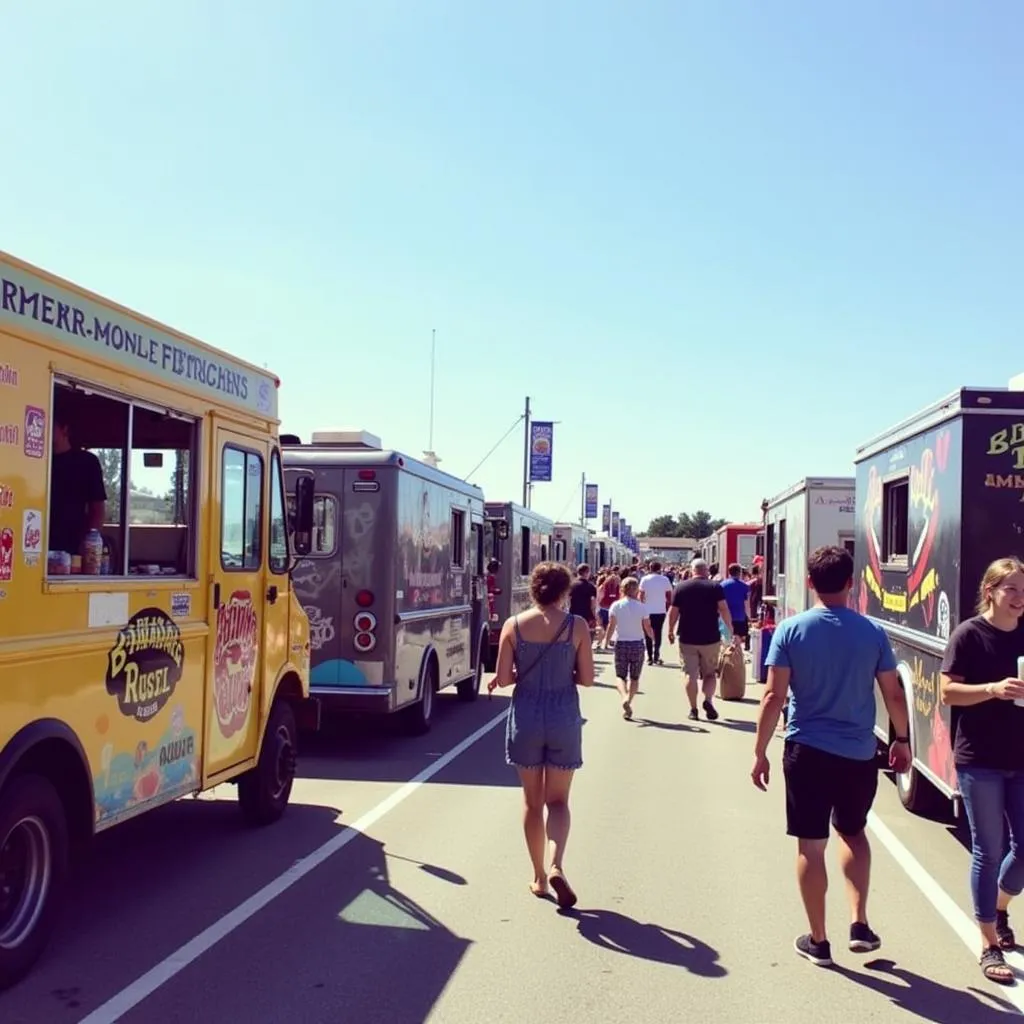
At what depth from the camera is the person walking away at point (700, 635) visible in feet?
43.5

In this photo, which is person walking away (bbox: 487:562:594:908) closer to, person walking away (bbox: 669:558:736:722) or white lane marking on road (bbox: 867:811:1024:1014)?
white lane marking on road (bbox: 867:811:1024:1014)

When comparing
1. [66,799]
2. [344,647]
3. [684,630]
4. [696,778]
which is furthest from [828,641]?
[684,630]

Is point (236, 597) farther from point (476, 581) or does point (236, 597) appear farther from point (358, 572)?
point (476, 581)

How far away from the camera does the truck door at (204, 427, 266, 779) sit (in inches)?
265

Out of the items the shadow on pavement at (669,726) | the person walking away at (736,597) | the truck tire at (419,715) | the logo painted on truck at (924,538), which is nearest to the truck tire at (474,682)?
the shadow on pavement at (669,726)

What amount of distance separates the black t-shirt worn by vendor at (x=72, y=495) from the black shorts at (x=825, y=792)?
343 cm

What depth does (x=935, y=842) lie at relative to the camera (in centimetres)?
752

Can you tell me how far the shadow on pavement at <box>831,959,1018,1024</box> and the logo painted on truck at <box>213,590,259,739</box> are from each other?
12.4ft

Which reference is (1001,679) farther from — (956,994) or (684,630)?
(684,630)

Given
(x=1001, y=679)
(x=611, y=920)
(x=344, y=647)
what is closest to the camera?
(x=1001, y=679)

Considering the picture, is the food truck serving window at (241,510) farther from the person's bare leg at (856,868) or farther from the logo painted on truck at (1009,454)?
the logo painted on truck at (1009,454)

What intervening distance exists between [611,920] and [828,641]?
1855mm

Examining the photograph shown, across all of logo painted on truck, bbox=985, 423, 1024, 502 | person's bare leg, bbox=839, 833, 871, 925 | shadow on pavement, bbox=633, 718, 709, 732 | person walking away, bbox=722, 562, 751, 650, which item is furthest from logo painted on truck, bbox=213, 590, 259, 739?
person walking away, bbox=722, 562, 751, 650

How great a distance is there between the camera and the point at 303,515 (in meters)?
7.90
